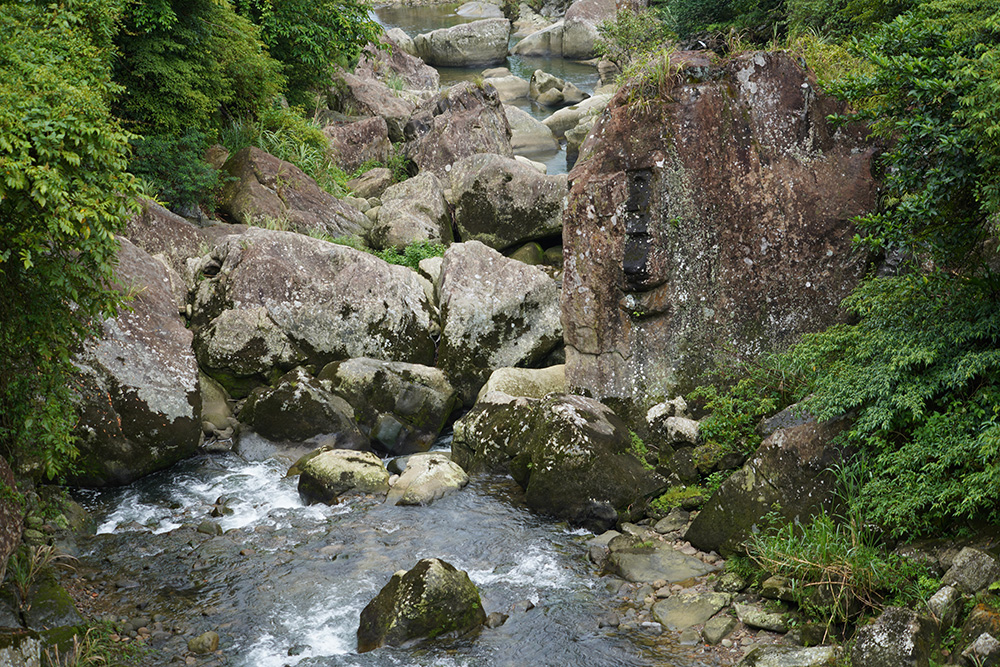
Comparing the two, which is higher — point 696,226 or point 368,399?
point 696,226

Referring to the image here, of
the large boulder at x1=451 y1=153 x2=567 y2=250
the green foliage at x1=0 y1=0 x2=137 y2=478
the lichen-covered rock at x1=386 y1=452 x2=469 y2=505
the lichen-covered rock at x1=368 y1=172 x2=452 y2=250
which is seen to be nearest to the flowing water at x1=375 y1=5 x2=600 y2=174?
the lichen-covered rock at x1=368 y1=172 x2=452 y2=250

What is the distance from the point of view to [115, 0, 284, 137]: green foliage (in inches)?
551

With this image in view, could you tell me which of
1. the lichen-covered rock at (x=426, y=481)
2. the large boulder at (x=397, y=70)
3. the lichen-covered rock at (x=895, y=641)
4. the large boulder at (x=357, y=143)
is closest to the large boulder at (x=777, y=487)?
the lichen-covered rock at (x=895, y=641)

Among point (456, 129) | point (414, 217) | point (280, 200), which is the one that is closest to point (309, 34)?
point (456, 129)

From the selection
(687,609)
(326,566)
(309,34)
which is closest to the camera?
(687,609)

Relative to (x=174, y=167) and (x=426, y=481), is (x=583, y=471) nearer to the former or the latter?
(x=426, y=481)

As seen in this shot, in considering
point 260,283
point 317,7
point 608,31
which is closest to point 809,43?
point 260,283

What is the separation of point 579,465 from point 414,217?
8.65 m

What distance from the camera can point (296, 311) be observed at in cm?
1237

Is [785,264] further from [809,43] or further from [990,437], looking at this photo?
[990,437]

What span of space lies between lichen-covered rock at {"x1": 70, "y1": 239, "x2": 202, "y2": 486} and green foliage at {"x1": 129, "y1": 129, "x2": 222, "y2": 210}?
3.82 metres

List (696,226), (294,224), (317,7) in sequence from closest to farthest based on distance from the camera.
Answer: (696,226)
(294,224)
(317,7)

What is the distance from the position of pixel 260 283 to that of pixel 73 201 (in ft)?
20.4

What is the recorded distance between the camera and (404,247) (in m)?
15.9
